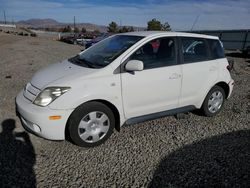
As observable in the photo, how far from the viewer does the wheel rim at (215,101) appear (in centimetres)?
497

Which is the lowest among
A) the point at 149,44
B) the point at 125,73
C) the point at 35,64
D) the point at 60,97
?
the point at 35,64

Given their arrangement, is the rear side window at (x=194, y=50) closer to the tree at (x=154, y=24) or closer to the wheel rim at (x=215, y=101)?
the wheel rim at (x=215, y=101)

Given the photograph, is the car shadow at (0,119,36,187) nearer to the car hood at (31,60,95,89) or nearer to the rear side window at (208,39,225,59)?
the car hood at (31,60,95,89)

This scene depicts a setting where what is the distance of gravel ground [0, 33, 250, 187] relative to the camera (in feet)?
9.93

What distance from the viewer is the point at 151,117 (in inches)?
164

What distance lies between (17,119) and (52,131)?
1430mm

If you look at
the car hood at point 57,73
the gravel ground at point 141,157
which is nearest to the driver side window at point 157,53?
the car hood at point 57,73

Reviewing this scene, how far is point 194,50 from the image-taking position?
464 centimetres

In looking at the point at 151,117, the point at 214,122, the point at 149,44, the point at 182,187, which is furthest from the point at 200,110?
the point at 182,187

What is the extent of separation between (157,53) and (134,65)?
0.74 m

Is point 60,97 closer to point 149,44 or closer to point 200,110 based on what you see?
point 149,44

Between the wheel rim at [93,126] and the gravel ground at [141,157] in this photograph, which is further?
the wheel rim at [93,126]

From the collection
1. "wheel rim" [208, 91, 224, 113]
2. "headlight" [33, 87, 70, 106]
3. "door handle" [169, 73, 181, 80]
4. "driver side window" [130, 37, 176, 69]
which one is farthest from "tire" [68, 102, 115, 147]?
"wheel rim" [208, 91, 224, 113]

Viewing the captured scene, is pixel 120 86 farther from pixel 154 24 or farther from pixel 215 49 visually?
pixel 154 24
